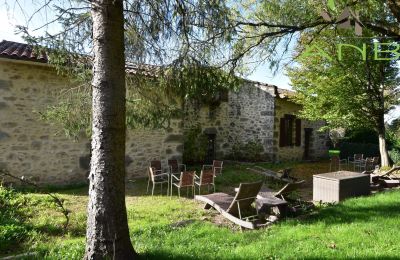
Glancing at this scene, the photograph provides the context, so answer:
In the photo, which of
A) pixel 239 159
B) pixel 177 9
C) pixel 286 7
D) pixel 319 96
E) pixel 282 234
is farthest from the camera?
pixel 239 159

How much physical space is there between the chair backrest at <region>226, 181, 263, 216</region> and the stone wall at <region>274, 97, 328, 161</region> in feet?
31.1

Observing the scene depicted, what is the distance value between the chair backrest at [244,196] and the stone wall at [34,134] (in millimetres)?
4580

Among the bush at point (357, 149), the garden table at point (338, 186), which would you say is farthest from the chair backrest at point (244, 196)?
the bush at point (357, 149)

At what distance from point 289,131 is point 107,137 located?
14.3 m

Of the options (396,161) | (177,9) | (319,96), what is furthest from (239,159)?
(177,9)

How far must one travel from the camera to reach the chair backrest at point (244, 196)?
20.4ft

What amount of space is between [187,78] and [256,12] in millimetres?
2921

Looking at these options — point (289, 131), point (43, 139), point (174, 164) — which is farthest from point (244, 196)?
point (289, 131)

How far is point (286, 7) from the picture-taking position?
701cm

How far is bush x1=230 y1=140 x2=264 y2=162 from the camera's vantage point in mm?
16047

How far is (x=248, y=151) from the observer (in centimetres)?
1622

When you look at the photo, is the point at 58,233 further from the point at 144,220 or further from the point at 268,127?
the point at 268,127

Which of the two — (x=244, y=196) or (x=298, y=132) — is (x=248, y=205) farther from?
(x=298, y=132)

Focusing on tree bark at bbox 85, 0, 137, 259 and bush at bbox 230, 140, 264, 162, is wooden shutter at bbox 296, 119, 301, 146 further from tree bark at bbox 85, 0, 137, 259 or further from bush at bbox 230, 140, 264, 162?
tree bark at bbox 85, 0, 137, 259
